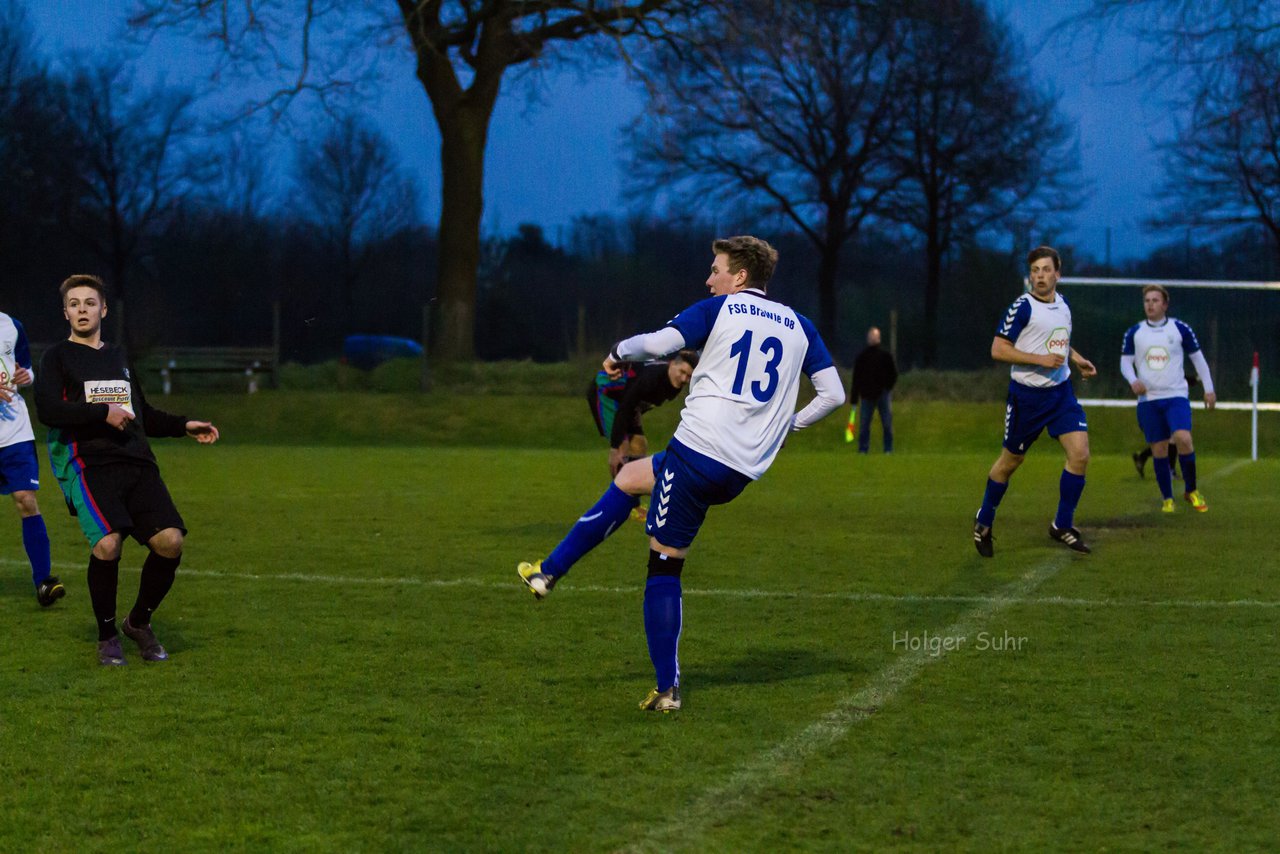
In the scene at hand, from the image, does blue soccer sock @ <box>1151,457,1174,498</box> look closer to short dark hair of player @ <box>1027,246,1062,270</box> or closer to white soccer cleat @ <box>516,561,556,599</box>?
short dark hair of player @ <box>1027,246,1062,270</box>

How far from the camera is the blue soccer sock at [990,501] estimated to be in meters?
10.2

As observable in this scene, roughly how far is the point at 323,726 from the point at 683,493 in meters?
1.59

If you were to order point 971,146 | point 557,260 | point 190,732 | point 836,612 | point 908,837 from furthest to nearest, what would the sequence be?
point 557,260
point 971,146
point 836,612
point 190,732
point 908,837

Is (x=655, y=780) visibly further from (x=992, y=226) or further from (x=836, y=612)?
(x=992, y=226)

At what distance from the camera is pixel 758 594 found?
28.1 ft

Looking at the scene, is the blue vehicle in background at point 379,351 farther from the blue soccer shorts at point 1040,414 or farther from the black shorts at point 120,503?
the black shorts at point 120,503

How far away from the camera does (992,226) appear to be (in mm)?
41906

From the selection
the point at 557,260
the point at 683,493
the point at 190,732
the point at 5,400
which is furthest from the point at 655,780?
the point at 557,260

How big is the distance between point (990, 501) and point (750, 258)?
5.26 m

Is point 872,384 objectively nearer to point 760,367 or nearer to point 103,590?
point 103,590

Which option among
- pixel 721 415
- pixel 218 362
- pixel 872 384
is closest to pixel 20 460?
pixel 721 415

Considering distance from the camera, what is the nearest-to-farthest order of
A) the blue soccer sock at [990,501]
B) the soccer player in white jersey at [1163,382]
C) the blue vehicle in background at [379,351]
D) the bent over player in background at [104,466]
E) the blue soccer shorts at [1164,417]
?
the bent over player in background at [104,466] < the blue soccer sock at [990,501] < the soccer player in white jersey at [1163,382] < the blue soccer shorts at [1164,417] < the blue vehicle in background at [379,351]

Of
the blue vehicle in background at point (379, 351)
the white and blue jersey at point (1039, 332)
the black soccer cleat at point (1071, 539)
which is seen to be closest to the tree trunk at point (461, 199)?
the blue vehicle in background at point (379, 351)

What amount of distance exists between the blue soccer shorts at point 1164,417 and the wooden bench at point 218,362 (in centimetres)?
2203
